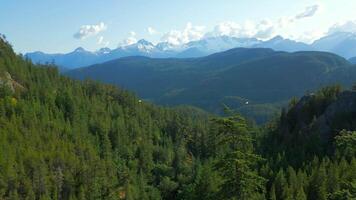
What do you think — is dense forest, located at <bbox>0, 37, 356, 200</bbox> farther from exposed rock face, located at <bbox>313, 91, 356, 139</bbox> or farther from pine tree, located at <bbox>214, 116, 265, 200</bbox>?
pine tree, located at <bbox>214, 116, 265, 200</bbox>

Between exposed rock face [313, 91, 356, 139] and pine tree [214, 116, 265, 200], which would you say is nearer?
pine tree [214, 116, 265, 200]

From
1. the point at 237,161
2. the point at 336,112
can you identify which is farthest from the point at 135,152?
the point at 237,161

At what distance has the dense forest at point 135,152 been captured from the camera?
10831 cm

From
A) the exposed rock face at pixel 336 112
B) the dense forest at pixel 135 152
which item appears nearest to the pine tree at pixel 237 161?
the dense forest at pixel 135 152

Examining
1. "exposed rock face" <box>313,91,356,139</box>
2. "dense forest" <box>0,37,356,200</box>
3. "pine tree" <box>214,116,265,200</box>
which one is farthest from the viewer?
"exposed rock face" <box>313,91,356,139</box>

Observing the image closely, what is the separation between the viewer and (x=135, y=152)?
174250mm

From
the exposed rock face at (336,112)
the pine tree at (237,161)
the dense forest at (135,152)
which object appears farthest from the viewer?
the exposed rock face at (336,112)

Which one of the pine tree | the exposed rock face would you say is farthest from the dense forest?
the pine tree

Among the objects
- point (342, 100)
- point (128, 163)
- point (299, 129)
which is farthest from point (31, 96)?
point (342, 100)

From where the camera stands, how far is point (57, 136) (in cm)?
15662

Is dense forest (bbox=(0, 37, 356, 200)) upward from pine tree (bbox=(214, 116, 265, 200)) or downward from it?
downward

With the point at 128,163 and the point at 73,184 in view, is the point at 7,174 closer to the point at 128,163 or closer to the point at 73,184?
the point at 73,184

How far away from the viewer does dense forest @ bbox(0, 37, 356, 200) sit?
108312 mm

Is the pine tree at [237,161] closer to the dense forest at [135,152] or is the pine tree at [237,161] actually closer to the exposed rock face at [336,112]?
the dense forest at [135,152]
